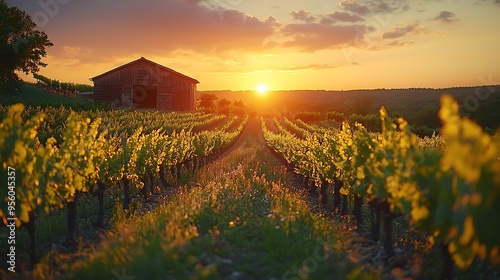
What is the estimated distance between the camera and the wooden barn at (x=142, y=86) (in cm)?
5397

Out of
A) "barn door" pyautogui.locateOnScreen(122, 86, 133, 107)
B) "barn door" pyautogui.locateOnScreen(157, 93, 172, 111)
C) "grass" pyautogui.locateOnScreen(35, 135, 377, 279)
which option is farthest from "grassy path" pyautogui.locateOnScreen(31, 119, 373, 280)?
"barn door" pyautogui.locateOnScreen(157, 93, 172, 111)

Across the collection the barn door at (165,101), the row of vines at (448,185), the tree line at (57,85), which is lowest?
the row of vines at (448,185)

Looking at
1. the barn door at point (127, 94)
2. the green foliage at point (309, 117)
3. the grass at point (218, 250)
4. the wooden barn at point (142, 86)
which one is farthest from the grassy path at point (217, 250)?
the green foliage at point (309, 117)

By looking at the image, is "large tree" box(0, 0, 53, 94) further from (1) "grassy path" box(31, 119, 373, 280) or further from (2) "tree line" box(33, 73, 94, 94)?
(1) "grassy path" box(31, 119, 373, 280)

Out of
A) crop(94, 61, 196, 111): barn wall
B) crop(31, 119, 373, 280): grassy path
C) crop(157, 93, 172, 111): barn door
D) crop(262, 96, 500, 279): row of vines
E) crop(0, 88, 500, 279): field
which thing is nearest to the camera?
crop(262, 96, 500, 279): row of vines

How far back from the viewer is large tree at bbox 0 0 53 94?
158 ft

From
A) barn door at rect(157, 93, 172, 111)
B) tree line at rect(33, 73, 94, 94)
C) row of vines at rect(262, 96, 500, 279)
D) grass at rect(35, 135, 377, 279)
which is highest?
tree line at rect(33, 73, 94, 94)

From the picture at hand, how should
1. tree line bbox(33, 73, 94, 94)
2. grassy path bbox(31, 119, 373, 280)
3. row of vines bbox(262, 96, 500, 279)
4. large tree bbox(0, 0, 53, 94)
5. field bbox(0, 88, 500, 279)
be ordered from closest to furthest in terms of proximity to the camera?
1. row of vines bbox(262, 96, 500, 279)
2. field bbox(0, 88, 500, 279)
3. grassy path bbox(31, 119, 373, 280)
4. large tree bbox(0, 0, 53, 94)
5. tree line bbox(33, 73, 94, 94)

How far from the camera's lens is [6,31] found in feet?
156

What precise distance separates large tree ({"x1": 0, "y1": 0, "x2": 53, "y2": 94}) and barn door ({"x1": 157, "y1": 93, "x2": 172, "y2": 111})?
15.6 m

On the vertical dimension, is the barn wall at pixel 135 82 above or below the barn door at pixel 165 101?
above

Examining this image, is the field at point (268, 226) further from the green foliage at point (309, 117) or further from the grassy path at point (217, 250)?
the green foliage at point (309, 117)

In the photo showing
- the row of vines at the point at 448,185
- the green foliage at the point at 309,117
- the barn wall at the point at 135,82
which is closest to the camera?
the row of vines at the point at 448,185

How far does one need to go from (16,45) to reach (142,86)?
52.4ft
